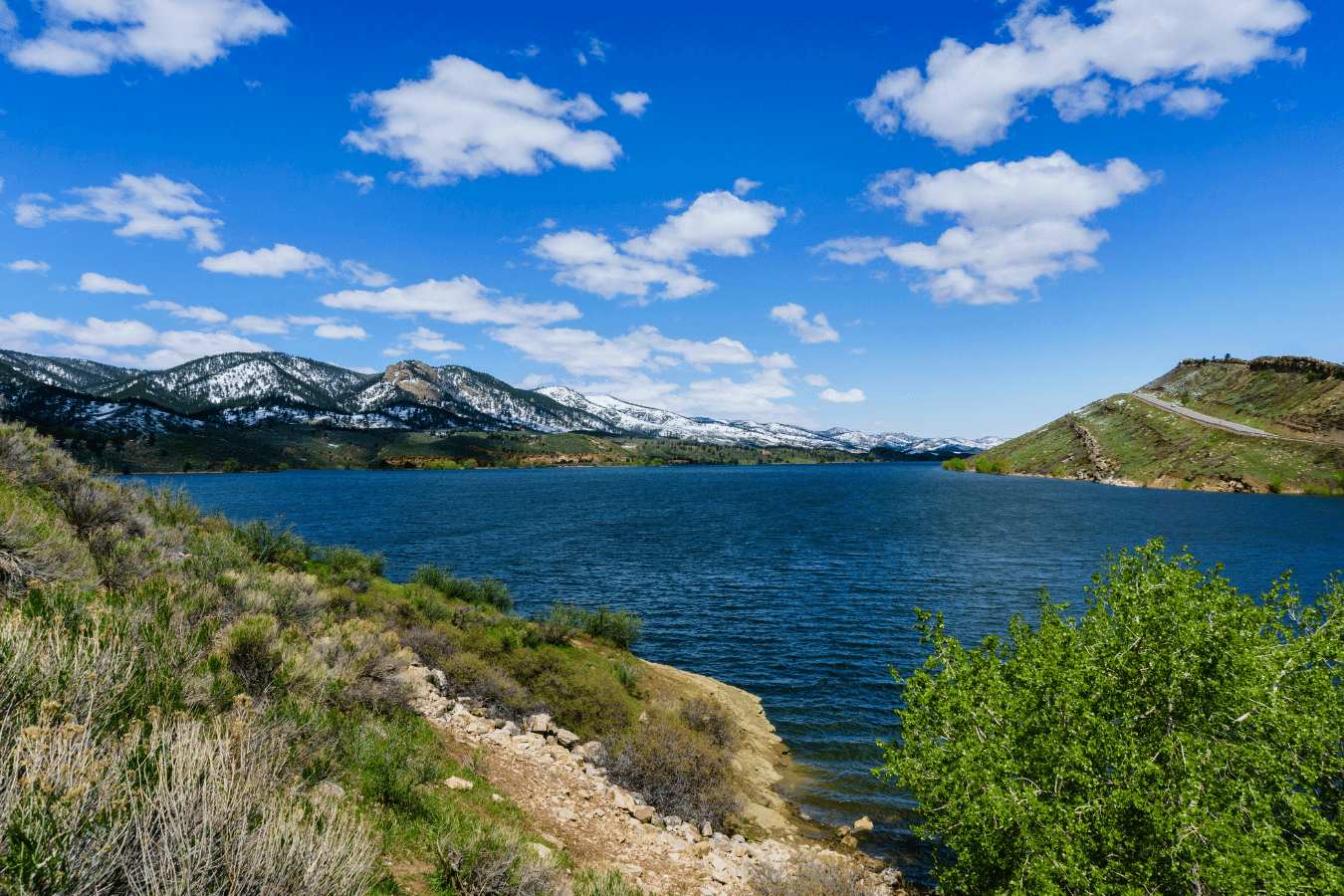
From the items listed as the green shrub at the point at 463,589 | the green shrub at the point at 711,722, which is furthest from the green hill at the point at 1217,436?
the green shrub at the point at 463,589

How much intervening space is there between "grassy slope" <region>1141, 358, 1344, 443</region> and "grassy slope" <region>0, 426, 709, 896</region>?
15088 centimetres

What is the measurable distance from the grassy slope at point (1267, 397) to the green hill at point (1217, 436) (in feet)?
0.69

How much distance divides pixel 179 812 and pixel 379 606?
18.1 metres

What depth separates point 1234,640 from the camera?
30.0 feet

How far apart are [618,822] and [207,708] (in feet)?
28.9

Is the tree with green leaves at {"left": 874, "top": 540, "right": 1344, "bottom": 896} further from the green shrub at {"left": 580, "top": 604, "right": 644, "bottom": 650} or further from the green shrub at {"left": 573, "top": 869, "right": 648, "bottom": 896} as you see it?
the green shrub at {"left": 580, "top": 604, "right": 644, "bottom": 650}

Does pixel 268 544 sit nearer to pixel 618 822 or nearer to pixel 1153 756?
pixel 618 822

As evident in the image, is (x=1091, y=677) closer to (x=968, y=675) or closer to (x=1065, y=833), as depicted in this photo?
(x=968, y=675)

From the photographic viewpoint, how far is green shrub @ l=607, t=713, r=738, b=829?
1402 cm

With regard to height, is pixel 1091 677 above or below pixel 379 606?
above

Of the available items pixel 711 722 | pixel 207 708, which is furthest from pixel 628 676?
pixel 207 708

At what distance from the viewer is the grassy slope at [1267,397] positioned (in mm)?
104175

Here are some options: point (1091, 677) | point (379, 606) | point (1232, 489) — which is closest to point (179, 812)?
point (1091, 677)

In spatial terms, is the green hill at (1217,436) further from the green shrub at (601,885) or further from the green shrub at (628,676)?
the green shrub at (601,885)
